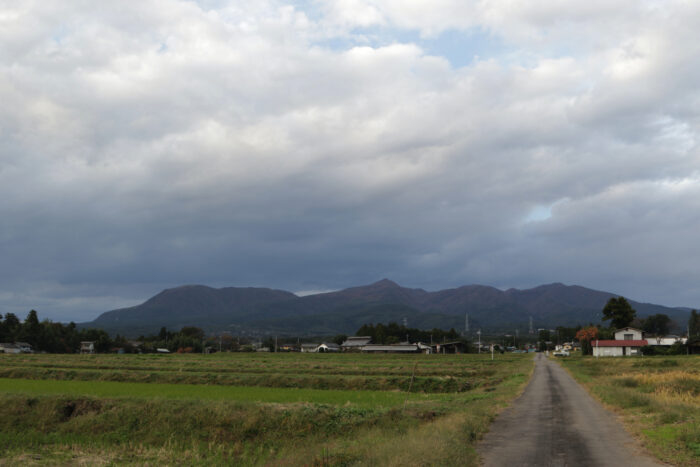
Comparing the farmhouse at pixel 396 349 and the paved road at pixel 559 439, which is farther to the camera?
the farmhouse at pixel 396 349

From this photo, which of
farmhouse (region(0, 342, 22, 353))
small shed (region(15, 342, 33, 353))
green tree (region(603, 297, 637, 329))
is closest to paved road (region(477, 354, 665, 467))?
green tree (region(603, 297, 637, 329))

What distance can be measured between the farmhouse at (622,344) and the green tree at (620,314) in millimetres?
10903

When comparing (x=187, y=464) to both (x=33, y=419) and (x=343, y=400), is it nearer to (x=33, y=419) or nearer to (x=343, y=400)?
(x=33, y=419)

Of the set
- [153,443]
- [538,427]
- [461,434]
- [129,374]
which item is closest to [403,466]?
[461,434]

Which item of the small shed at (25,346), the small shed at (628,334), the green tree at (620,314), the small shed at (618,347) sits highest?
the green tree at (620,314)

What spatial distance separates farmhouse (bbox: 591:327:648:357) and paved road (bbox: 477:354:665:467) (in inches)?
3698

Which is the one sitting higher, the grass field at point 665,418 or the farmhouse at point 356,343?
the grass field at point 665,418

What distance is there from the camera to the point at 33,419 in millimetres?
28828

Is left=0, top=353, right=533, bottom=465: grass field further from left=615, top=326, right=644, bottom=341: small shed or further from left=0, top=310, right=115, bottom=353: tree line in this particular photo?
left=0, top=310, right=115, bottom=353: tree line

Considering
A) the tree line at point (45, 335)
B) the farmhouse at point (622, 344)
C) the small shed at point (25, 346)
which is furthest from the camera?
the tree line at point (45, 335)

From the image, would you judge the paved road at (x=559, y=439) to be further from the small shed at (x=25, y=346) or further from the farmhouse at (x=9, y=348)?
the small shed at (x=25, y=346)

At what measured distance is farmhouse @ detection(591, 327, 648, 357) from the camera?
113312 millimetres

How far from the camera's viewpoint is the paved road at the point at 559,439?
1616 cm

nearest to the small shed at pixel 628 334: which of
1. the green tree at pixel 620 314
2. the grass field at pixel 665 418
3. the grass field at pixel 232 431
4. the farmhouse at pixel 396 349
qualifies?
the green tree at pixel 620 314
